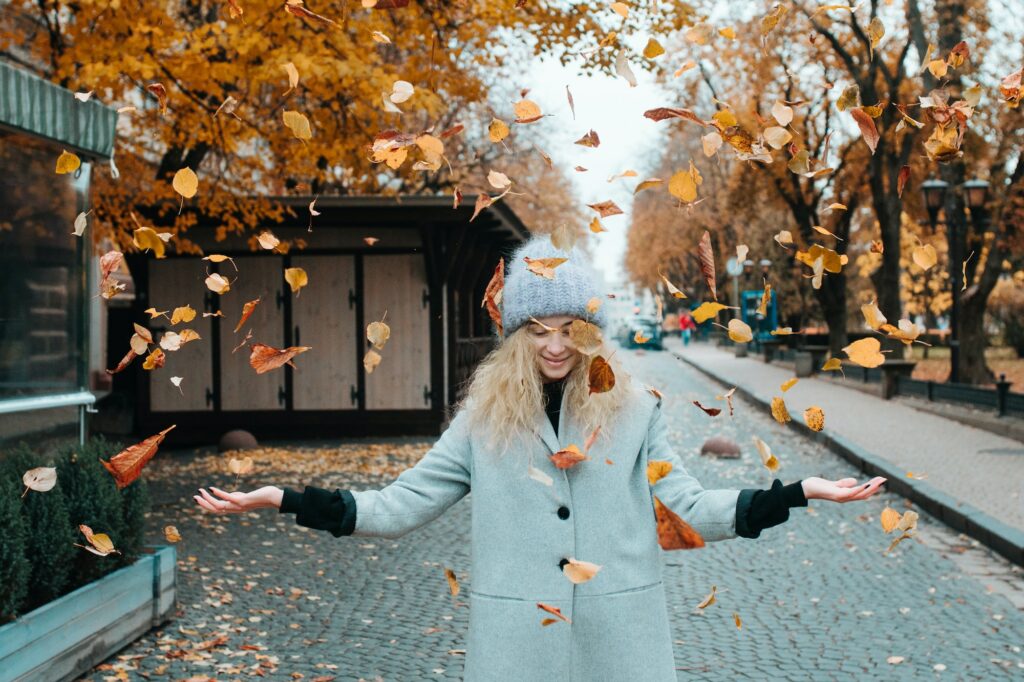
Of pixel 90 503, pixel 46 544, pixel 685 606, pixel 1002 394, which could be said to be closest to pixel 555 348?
pixel 46 544

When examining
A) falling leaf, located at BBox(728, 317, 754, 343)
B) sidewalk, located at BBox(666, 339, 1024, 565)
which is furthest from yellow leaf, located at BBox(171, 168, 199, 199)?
sidewalk, located at BBox(666, 339, 1024, 565)

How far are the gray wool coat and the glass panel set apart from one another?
5274 mm

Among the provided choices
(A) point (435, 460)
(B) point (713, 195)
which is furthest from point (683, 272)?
(A) point (435, 460)

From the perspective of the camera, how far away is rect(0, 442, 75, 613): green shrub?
5113 millimetres

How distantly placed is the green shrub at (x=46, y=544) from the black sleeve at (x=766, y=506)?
3.57 m

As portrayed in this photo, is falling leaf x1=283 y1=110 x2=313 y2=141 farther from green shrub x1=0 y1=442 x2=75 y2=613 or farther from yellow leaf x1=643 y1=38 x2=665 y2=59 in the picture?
green shrub x1=0 y1=442 x2=75 y2=613

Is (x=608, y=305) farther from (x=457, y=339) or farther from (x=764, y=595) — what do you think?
(x=457, y=339)

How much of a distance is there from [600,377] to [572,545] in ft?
1.42

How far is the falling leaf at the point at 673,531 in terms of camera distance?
2691mm

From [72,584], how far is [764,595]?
13.7 feet

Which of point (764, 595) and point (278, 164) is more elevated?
point (278, 164)

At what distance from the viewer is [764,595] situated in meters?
7.05

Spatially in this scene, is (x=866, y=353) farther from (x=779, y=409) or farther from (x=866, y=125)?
(x=866, y=125)

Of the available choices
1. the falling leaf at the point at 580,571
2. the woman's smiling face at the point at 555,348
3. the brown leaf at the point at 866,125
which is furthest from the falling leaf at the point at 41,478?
the brown leaf at the point at 866,125
